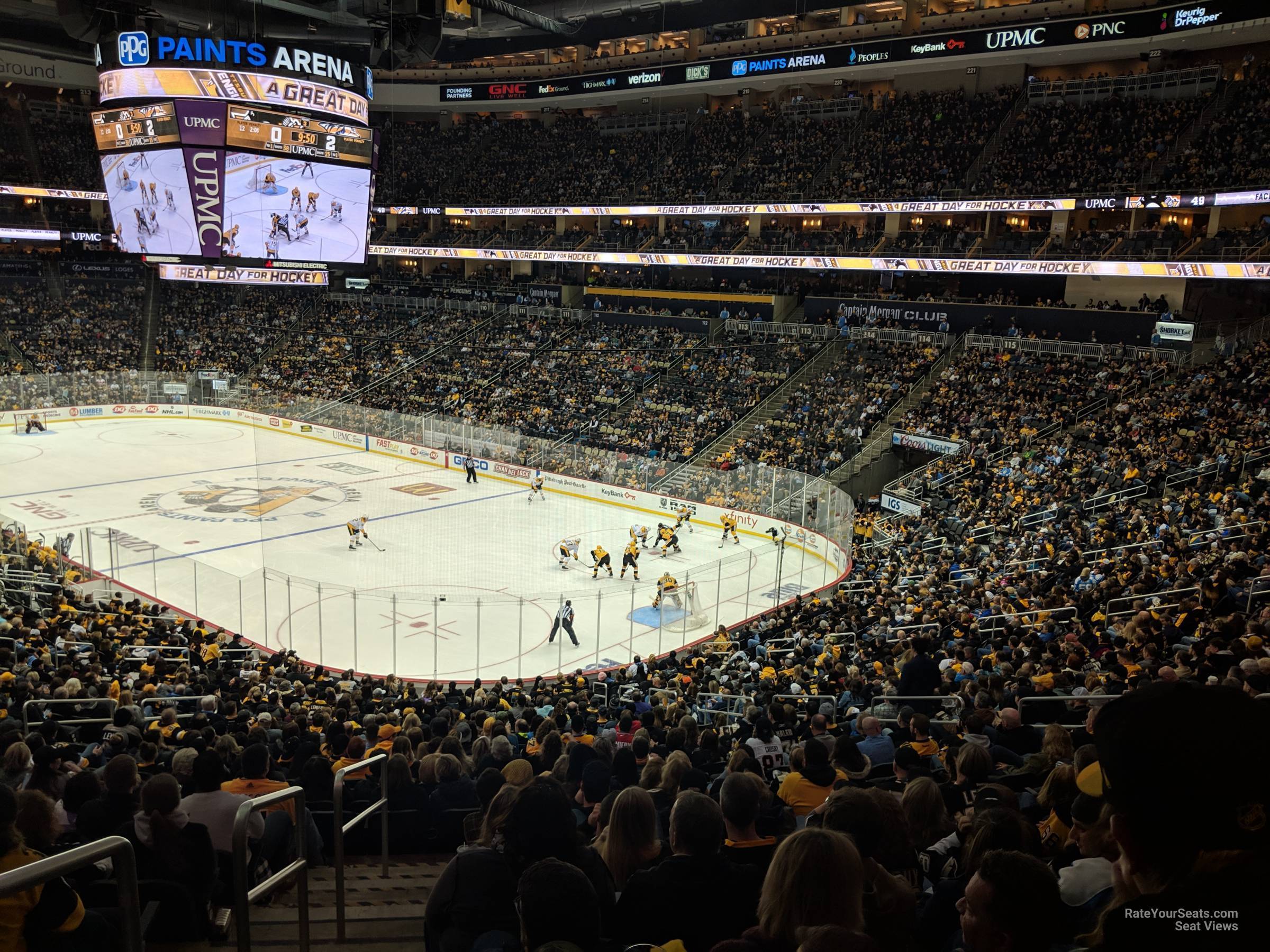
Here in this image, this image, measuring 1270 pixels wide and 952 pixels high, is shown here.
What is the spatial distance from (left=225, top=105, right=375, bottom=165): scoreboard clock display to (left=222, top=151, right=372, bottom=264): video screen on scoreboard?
0.64 feet

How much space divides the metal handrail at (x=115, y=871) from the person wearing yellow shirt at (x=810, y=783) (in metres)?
4.04

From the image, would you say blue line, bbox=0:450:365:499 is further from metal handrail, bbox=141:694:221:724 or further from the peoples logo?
metal handrail, bbox=141:694:221:724

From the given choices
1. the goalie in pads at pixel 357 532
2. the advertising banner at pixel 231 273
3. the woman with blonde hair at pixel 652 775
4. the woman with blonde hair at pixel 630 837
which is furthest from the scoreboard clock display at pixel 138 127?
the woman with blonde hair at pixel 630 837

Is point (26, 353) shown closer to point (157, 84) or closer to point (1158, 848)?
point (157, 84)

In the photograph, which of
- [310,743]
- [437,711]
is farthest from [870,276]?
[310,743]

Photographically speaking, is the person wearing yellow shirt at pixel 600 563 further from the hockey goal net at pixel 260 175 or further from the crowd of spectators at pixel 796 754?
the hockey goal net at pixel 260 175

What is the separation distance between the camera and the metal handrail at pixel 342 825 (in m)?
4.36

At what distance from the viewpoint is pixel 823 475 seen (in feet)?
96.3

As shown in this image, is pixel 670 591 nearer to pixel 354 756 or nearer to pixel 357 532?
pixel 357 532

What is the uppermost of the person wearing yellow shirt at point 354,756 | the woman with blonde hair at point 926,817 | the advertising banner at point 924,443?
the woman with blonde hair at point 926,817

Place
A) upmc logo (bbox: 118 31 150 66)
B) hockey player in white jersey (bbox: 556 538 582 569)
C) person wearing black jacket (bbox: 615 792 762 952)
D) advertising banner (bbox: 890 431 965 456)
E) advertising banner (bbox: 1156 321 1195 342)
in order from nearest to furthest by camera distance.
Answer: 1. person wearing black jacket (bbox: 615 792 762 952)
2. upmc logo (bbox: 118 31 150 66)
3. hockey player in white jersey (bbox: 556 538 582 569)
4. advertising banner (bbox: 890 431 965 456)
5. advertising banner (bbox: 1156 321 1195 342)

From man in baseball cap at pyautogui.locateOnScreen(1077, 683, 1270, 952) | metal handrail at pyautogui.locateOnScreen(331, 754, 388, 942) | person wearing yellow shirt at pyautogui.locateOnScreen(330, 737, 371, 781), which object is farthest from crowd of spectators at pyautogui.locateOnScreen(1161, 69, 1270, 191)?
man in baseball cap at pyautogui.locateOnScreen(1077, 683, 1270, 952)

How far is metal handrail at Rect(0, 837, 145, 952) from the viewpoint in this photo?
2170mm

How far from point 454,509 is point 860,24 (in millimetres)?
30987
